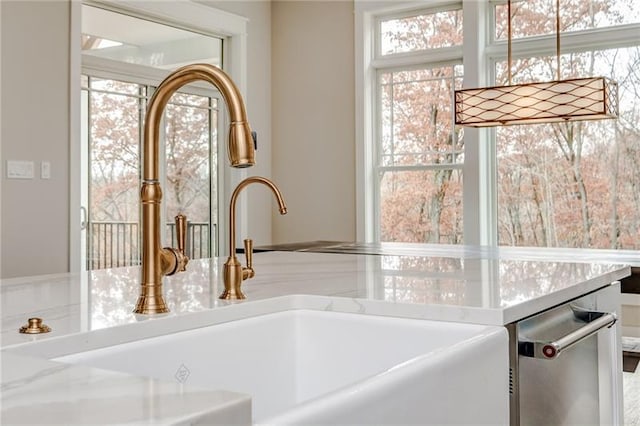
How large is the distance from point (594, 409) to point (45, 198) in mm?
3555

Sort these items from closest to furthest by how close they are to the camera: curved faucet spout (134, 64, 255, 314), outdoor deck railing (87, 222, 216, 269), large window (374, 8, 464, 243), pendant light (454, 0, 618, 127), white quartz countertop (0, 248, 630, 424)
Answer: white quartz countertop (0, 248, 630, 424) → curved faucet spout (134, 64, 255, 314) → pendant light (454, 0, 618, 127) → outdoor deck railing (87, 222, 216, 269) → large window (374, 8, 464, 243)

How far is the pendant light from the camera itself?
3121 mm

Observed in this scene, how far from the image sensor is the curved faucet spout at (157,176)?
99 cm

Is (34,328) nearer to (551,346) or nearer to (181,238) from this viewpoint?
(181,238)

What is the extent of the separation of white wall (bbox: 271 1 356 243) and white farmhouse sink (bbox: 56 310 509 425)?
440 cm

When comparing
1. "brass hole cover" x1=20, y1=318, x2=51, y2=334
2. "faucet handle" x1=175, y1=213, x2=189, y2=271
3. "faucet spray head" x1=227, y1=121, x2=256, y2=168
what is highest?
"faucet spray head" x1=227, y1=121, x2=256, y2=168

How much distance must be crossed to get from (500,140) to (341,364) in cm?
425

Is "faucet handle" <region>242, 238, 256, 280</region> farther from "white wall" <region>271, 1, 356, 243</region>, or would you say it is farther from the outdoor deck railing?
"white wall" <region>271, 1, 356, 243</region>

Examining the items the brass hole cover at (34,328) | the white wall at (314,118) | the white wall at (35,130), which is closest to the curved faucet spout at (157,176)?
the brass hole cover at (34,328)

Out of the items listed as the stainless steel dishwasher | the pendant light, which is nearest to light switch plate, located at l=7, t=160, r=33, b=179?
the pendant light

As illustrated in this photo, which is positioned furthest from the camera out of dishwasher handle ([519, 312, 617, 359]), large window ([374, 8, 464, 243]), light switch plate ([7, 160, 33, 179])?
large window ([374, 8, 464, 243])

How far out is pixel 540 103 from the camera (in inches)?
128

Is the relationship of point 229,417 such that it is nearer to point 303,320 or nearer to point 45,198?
point 303,320

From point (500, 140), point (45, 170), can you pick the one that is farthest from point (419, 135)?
point (45, 170)
